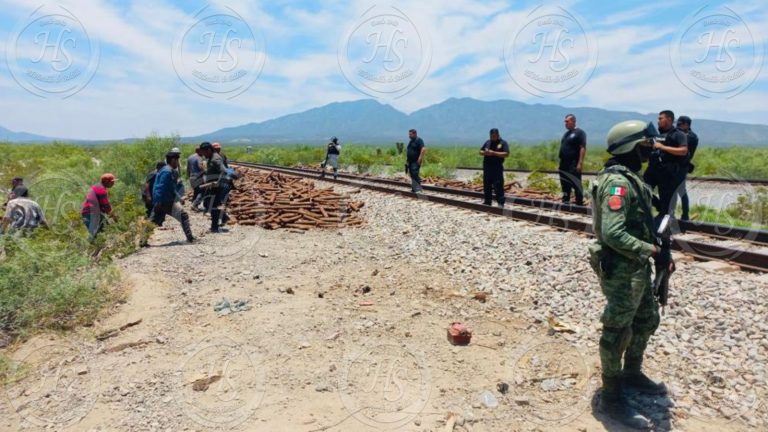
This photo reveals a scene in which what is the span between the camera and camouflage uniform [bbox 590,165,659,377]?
3.20m

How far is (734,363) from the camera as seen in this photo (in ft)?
12.1

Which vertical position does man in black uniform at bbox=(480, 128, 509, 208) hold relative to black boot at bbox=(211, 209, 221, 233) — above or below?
above

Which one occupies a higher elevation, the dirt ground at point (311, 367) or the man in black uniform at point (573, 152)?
the man in black uniform at point (573, 152)

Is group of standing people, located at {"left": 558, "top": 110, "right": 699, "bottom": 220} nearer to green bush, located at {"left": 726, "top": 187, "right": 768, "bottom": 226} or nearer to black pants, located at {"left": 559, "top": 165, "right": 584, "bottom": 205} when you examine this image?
black pants, located at {"left": 559, "top": 165, "right": 584, "bottom": 205}

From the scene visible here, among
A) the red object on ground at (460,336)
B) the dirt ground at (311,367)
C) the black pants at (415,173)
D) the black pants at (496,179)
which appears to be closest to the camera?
the dirt ground at (311,367)

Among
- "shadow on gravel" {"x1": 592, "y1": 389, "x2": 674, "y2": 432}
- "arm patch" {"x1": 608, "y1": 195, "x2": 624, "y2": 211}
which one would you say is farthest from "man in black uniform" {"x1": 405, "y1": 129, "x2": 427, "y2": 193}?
"shadow on gravel" {"x1": 592, "y1": 389, "x2": 674, "y2": 432}

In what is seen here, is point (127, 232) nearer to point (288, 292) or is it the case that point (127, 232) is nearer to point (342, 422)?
point (288, 292)

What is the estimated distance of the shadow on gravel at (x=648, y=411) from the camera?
332cm

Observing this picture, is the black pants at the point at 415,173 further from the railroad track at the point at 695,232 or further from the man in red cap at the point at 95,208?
the man in red cap at the point at 95,208

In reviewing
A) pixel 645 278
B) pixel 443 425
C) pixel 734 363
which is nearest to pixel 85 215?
pixel 443 425

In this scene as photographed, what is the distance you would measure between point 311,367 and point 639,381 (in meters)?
2.77

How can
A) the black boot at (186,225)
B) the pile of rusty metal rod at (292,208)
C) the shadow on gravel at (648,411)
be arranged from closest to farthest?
the shadow on gravel at (648,411)
the black boot at (186,225)
the pile of rusty metal rod at (292,208)

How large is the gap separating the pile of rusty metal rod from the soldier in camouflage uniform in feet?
26.4

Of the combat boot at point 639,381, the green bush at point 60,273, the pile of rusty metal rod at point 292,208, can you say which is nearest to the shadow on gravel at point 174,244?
the green bush at point 60,273
